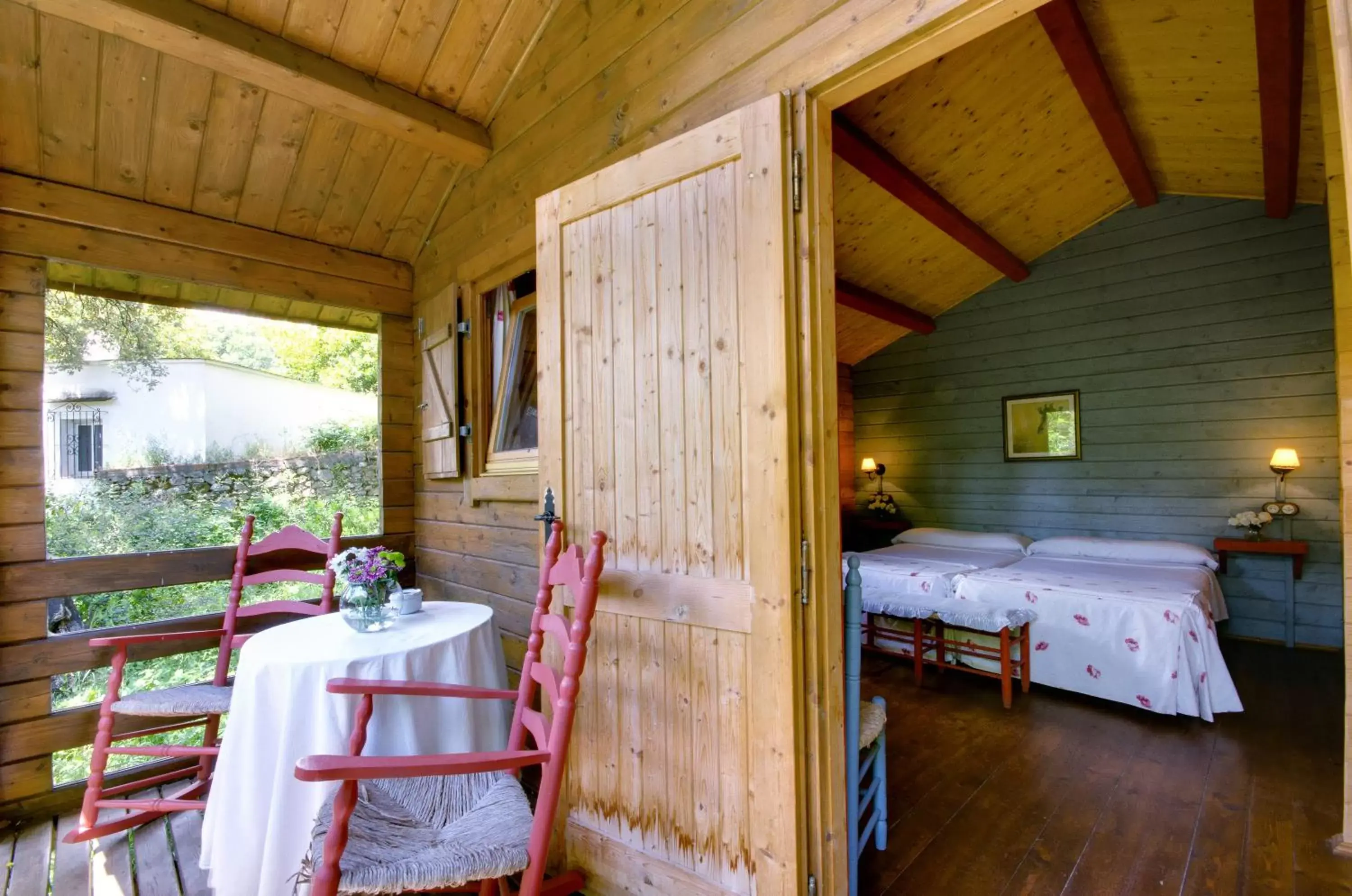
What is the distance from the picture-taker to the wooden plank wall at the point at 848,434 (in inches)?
259

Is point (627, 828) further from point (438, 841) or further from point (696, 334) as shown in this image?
point (696, 334)

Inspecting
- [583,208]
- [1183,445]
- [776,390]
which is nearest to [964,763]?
[776,390]

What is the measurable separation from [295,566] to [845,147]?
3537 millimetres

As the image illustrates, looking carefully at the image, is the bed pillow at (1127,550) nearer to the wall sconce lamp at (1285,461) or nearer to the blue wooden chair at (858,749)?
the wall sconce lamp at (1285,461)

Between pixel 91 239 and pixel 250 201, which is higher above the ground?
pixel 250 201

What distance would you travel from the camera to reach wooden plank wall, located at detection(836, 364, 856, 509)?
658 centimetres

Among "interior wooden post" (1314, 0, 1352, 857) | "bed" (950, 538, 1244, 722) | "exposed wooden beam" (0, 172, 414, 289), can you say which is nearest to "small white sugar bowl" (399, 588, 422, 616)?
"exposed wooden beam" (0, 172, 414, 289)

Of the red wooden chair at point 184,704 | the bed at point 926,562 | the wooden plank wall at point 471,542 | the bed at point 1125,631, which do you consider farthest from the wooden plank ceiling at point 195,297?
the bed at point 1125,631

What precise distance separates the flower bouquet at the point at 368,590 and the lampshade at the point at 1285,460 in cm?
542

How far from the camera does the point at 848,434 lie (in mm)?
6664

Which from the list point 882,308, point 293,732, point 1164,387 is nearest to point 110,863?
point 293,732

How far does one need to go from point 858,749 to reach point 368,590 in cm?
154

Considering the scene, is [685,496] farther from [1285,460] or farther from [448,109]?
[1285,460]

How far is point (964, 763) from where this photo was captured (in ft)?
8.36
